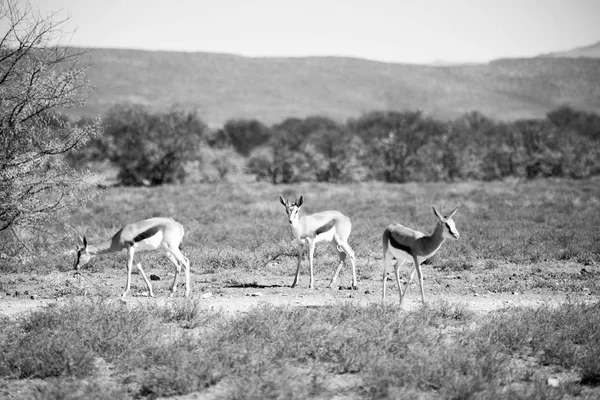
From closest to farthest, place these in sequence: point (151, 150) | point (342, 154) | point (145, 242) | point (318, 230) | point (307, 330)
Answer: point (307, 330), point (145, 242), point (318, 230), point (151, 150), point (342, 154)

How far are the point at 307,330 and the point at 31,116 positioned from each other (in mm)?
7184

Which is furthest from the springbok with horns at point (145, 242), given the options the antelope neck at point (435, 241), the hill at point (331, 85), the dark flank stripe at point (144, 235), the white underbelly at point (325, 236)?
the hill at point (331, 85)

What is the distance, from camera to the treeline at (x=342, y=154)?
35875 mm

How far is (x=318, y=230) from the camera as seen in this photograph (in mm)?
13203

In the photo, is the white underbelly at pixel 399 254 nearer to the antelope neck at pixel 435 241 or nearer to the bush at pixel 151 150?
the antelope neck at pixel 435 241

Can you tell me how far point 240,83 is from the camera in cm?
11175

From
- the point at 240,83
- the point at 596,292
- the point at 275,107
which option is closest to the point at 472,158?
the point at 596,292

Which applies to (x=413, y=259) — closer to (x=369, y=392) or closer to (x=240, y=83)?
(x=369, y=392)

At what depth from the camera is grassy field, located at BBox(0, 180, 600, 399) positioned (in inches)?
301

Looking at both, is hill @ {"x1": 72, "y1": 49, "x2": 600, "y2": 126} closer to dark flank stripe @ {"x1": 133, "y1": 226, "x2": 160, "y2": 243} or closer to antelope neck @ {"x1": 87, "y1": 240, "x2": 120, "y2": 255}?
antelope neck @ {"x1": 87, "y1": 240, "x2": 120, "y2": 255}

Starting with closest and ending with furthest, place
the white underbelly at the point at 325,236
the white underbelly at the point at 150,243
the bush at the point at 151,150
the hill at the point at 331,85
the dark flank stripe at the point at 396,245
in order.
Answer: the dark flank stripe at the point at 396,245 → the white underbelly at the point at 150,243 → the white underbelly at the point at 325,236 → the bush at the point at 151,150 → the hill at the point at 331,85

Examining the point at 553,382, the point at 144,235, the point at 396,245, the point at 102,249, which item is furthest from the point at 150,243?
the point at 553,382

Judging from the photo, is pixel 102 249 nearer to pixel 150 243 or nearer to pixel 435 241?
pixel 150 243

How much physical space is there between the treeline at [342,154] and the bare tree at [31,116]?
2269 centimetres
